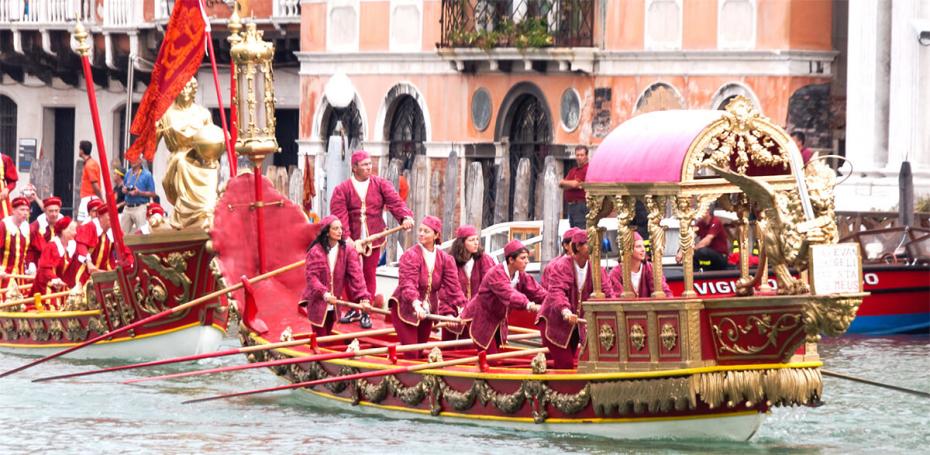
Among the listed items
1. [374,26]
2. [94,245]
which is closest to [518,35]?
[374,26]

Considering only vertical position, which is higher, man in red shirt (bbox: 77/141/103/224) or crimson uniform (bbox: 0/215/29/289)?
man in red shirt (bbox: 77/141/103/224)

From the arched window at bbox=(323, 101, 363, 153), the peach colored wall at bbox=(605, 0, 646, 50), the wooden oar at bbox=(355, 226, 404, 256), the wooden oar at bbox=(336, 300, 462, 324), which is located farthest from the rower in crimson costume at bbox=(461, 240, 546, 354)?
the arched window at bbox=(323, 101, 363, 153)

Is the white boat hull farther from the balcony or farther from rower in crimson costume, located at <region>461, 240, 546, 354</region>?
the balcony

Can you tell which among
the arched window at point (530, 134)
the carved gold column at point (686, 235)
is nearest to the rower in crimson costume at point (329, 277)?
the carved gold column at point (686, 235)

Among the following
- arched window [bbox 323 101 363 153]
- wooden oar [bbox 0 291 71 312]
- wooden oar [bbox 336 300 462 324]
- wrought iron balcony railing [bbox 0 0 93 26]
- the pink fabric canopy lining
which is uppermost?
wrought iron balcony railing [bbox 0 0 93 26]

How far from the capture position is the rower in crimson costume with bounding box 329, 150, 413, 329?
22891 millimetres

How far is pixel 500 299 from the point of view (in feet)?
64.0

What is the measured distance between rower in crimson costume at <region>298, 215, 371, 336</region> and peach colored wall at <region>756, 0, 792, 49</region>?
34.4 ft

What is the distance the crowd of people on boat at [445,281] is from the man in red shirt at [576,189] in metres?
2.86

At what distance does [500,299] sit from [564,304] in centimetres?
93

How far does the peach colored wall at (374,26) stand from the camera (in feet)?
122

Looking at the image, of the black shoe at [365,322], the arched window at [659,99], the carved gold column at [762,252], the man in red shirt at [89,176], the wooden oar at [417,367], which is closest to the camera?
the carved gold column at [762,252]

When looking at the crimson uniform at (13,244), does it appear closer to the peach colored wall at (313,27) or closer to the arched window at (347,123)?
the arched window at (347,123)

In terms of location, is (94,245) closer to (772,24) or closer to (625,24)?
(772,24)
